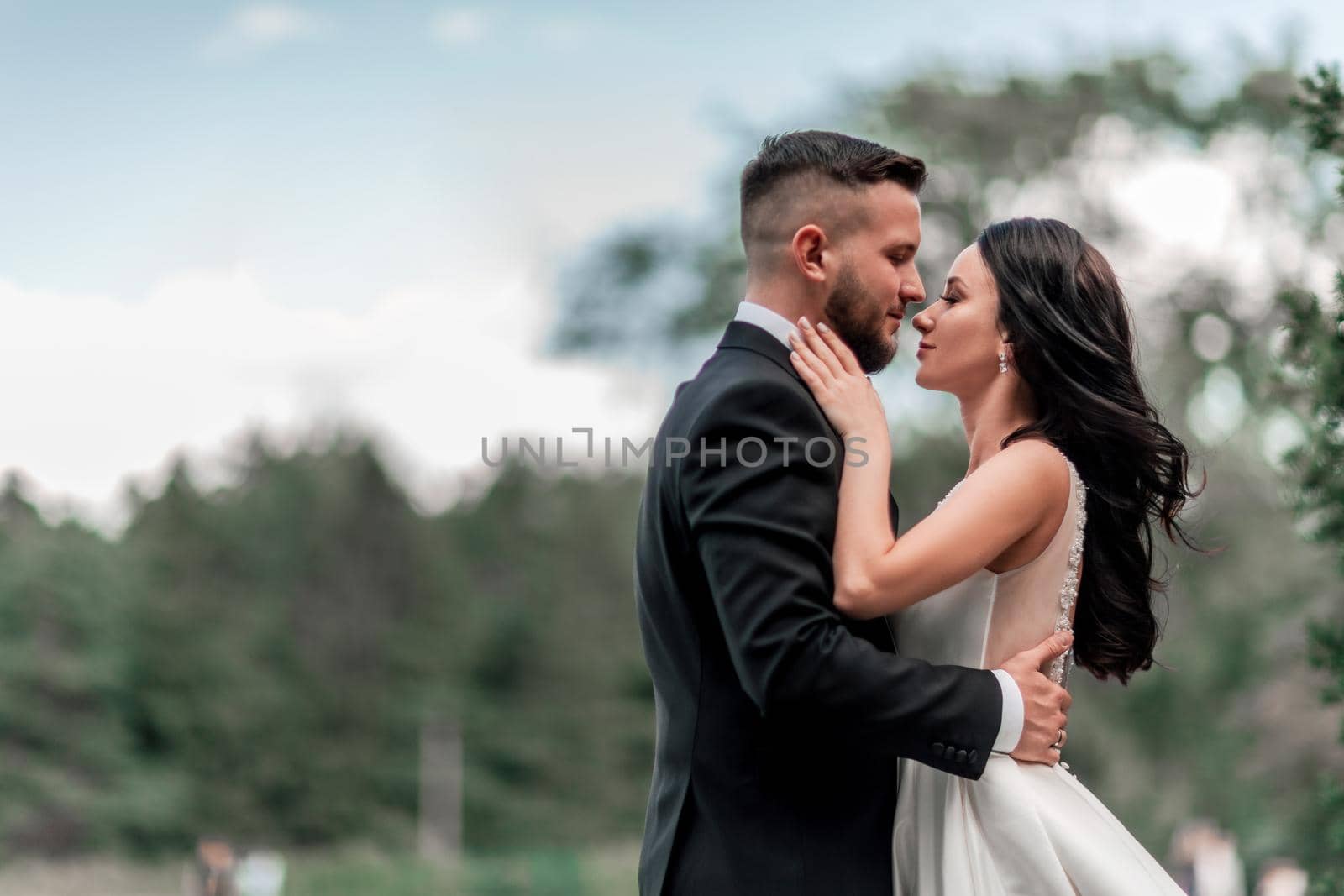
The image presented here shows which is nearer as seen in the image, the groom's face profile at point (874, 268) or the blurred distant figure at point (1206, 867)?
the groom's face profile at point (874, 268)

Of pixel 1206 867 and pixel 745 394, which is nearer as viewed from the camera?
pixel 745 394

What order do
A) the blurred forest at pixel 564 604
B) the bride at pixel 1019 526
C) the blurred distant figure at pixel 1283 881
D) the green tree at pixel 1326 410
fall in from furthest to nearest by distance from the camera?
1. the blurred forest at pixel 564 604
2. the blurred distant figure at pixel 1283 881
3. the green tree at pixel 1326 410
4. the bride at pixel 1019 526

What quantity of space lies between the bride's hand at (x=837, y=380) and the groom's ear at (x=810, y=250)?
0.33 feet

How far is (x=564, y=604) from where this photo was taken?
52781 millimetres

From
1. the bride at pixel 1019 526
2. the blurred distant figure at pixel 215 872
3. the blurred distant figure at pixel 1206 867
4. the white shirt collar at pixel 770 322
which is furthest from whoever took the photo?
the blurred distant figure at pixel 215 872

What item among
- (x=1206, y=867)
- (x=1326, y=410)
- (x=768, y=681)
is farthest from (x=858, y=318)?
(x=1206, y=867)

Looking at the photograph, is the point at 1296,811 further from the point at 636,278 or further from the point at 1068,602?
the point at 1068,602

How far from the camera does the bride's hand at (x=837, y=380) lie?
10.2 feet

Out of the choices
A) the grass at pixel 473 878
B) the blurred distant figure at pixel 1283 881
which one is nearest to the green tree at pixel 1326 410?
the blurred distant figure at pixel 1283 881

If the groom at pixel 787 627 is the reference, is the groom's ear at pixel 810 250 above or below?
above

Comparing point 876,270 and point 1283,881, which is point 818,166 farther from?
point 1283,881

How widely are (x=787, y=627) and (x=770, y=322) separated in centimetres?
75

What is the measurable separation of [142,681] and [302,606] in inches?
275

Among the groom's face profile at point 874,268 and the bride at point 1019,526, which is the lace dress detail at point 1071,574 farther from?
the groom's face profile at point 874,268
